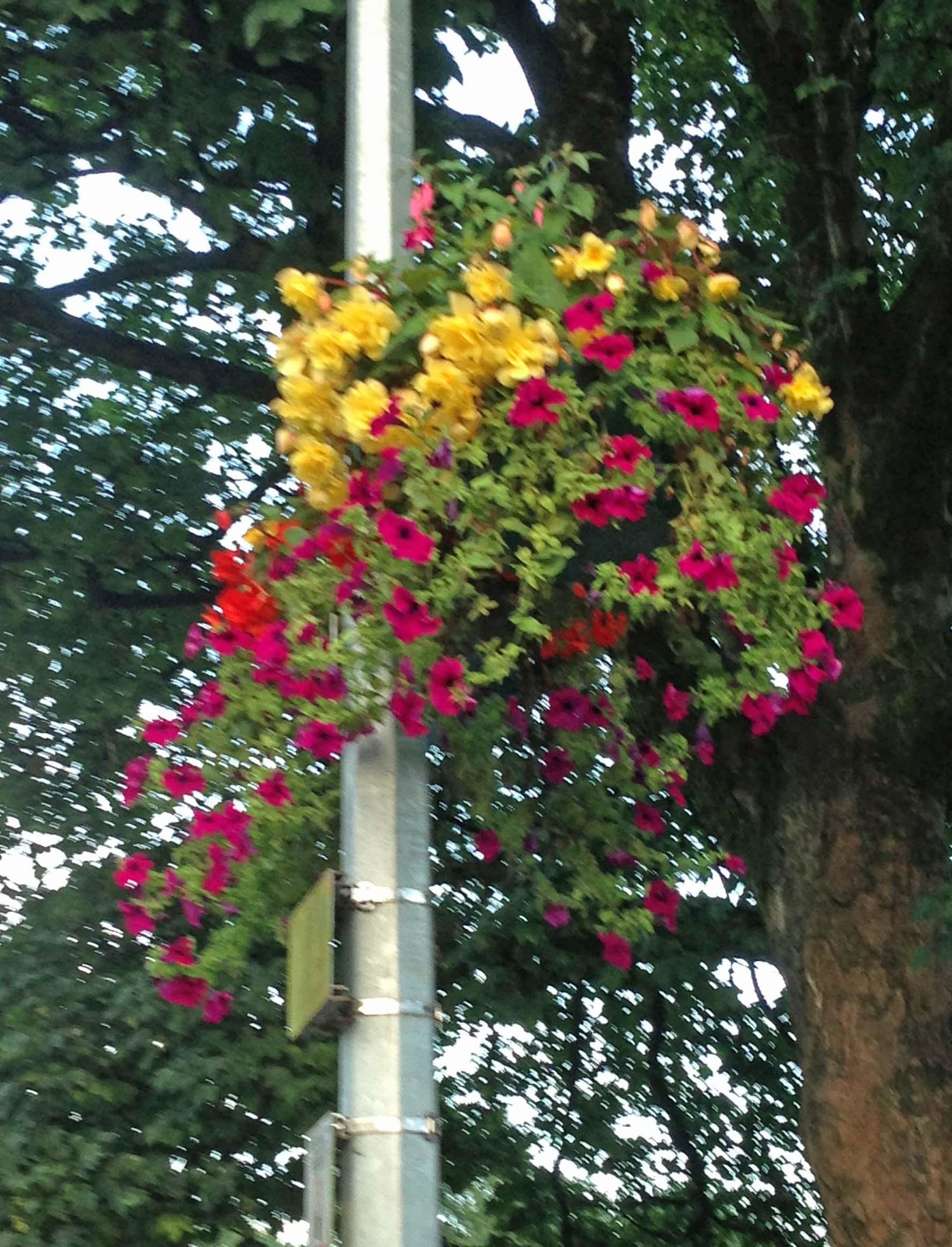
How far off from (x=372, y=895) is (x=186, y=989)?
6.06 feet

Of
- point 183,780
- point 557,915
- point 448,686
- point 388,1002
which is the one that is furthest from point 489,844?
point 388,1002

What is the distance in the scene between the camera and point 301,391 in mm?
→ 4145

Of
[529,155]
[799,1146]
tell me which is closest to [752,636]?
Result: [529,155]

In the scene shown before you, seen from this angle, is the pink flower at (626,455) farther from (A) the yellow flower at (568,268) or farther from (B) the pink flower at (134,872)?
(B) the pink flower at (134,872)

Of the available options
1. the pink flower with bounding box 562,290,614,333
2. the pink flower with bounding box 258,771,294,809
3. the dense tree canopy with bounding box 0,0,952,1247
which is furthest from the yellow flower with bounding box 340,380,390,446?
the dense tree canopy with bounding box 0,0,952,1247

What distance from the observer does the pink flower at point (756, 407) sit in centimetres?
439

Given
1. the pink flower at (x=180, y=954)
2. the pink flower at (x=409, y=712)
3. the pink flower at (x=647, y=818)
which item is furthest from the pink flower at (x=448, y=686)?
the pink flower at (x=180, y=954)

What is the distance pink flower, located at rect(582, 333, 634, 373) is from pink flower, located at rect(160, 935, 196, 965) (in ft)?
6.40

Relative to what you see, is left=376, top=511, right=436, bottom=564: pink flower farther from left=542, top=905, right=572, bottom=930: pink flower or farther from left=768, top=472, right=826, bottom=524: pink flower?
left=542, top=905, right=572, bottom=930: pink flower

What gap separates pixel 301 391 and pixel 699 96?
6.24 m

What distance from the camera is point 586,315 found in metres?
4.16

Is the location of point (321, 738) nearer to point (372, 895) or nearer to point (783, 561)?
point (372, 895)

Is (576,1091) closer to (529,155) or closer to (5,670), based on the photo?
(5,670)

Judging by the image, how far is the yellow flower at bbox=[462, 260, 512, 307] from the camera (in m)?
4.07
